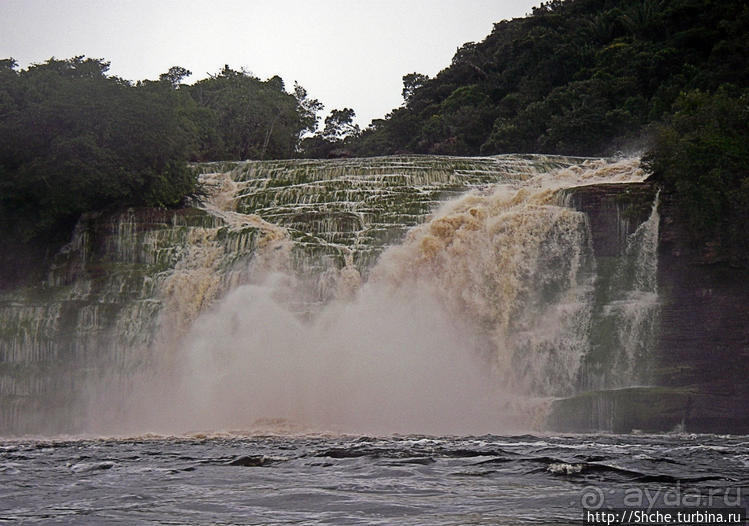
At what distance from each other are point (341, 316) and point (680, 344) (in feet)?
28.9

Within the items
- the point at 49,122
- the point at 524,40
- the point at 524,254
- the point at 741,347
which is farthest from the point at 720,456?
the point at 524,40

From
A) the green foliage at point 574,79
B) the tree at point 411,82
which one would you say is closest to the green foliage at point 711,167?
the green foliage at point 574,79

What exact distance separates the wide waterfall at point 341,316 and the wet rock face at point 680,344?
344mm

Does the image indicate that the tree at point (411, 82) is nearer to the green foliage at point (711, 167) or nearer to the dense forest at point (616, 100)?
the dense forest at point (616, 100)

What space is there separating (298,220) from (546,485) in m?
17.7

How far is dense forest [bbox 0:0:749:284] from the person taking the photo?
84.4 feet

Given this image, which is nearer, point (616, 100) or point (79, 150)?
point (79, 150)

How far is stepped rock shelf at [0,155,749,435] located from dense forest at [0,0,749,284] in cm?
146

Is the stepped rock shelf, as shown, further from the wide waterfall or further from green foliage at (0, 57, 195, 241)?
green foliage at (0, 57, 195, 241)

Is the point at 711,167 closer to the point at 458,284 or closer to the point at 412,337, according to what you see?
the point at 458,284

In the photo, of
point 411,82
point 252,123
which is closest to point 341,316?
point 252,123

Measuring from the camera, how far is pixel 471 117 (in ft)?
170

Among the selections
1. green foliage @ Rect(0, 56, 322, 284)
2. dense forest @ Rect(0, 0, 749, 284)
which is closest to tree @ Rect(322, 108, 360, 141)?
dense forest @ Rect(0, 0, 749, 284)

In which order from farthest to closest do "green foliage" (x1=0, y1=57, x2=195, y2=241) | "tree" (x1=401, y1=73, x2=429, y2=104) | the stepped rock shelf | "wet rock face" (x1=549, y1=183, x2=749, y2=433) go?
1. "tree" (x1=401, y1=73, x2=429, y2=104)
2. "green foliage" (x1=0, y1=57, x2=195, y2=241)
3. the stepped rock shelf
4. "wet rock face" (x1=549, y1=183, x2=749, y2=433)
